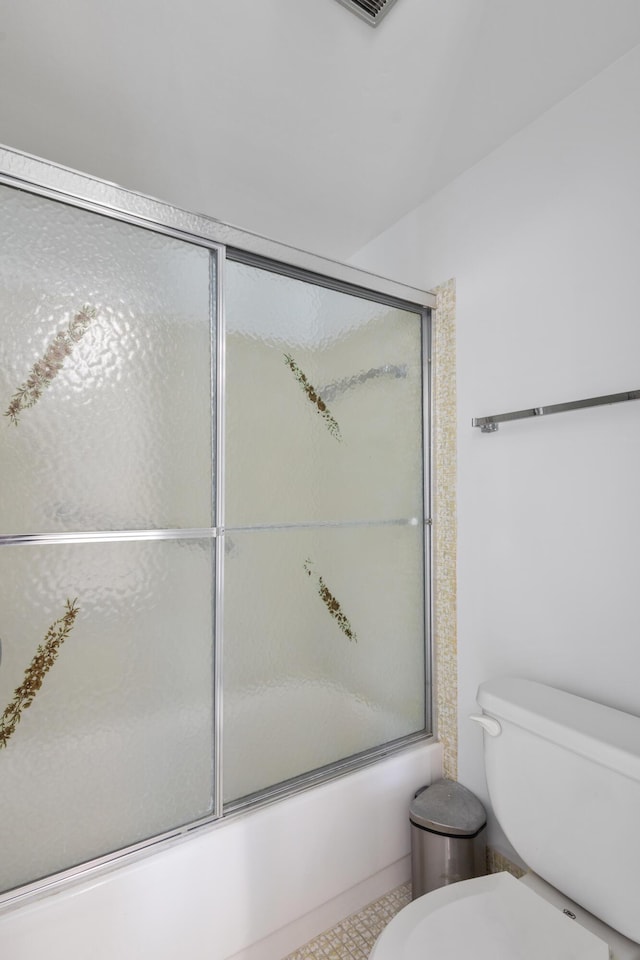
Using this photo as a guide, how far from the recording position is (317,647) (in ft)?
4.84

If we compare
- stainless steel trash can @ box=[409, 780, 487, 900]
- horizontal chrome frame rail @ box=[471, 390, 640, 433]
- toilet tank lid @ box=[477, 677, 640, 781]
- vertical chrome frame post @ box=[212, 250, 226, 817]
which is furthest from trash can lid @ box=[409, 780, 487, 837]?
horizontal chrome frame rail @ box=[471, 390, 640, 433]

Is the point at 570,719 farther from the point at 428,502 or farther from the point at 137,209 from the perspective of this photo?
the point at 137,209

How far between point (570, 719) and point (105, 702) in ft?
3.44

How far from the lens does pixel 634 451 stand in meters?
1.22

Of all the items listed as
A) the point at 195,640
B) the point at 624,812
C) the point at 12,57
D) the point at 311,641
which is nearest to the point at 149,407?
the point at 195,640

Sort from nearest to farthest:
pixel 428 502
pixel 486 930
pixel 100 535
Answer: pixel 486 930, pixel 100 535, pixel 428 502

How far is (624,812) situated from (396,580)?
84 cm

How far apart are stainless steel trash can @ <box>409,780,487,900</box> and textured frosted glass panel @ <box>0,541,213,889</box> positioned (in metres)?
0.65

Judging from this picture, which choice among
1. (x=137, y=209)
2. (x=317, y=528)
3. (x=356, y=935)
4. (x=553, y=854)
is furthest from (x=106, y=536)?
(x=356, y=935)

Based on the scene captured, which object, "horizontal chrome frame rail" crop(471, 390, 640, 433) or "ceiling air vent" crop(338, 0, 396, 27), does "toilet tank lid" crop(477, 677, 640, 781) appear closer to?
"horizontal chrome frame rail" crop(471, 390, 640, 433)

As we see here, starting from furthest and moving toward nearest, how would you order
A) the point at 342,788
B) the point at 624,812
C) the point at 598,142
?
the point at 342,788 < the point at 598,142 < the point at 624,812

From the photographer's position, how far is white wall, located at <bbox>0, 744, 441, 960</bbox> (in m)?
1.04

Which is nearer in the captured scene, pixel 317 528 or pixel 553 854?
pixel 553 854

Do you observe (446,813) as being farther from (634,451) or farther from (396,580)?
(634,451)
